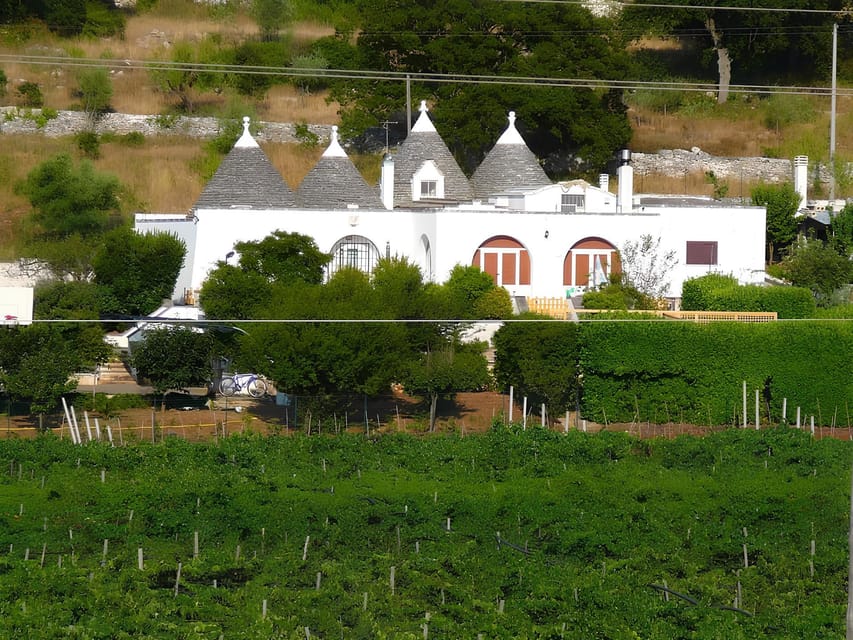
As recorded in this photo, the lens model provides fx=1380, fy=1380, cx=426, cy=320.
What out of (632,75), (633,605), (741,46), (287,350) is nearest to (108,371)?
(287,350)

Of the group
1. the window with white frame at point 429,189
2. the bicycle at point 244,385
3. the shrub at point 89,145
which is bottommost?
the bicycle at point 244,385

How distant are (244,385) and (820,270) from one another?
19.8 metres

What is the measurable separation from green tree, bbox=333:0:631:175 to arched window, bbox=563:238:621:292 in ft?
48.9

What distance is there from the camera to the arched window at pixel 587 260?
43.6 metres

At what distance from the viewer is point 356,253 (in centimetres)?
4381

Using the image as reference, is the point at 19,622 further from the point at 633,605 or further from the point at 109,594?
the point at 633,605

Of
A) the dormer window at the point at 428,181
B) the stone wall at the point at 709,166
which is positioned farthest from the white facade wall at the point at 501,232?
the stone wall at the point at 709,166

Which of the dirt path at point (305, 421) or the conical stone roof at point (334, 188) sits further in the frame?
the conical stone roof at point (334, 188)

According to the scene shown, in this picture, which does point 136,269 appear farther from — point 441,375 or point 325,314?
point 441,375

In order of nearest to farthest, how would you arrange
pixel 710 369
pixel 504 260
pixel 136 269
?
1. pixel 710 369
2. pixel 136 269
3. pixel 504 260

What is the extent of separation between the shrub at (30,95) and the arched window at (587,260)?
98.0 feet

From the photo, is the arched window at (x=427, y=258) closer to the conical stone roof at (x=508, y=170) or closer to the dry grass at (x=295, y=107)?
the conical stone roof at (x=508, y=170)

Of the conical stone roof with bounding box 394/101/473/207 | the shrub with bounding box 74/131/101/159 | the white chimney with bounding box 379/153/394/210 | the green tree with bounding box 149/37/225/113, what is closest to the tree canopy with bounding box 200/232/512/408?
the white chimney with bounding box 379/153/394/210

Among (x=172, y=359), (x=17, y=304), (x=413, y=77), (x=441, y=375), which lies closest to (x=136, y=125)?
(x=413, y=77)
